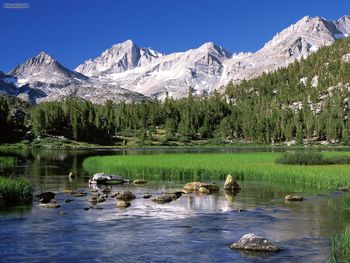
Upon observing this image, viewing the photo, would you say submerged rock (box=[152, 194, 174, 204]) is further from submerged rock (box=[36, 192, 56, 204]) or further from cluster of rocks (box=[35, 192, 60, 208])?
submerged rock (box=[36, 192, 56, 204])

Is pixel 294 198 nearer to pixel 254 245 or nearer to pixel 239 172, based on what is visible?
pixel 254 245

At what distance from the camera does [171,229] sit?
110 ft

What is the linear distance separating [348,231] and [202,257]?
810 centimetres

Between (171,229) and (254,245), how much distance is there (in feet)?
24.4

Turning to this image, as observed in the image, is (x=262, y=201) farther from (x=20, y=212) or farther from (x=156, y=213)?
(x=20, y=212)

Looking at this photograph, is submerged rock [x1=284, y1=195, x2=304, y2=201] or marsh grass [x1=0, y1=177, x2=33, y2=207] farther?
submerged rock [x1=284, y1=195, x2=304, y2=201]

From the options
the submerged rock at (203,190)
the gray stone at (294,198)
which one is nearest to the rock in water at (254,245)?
the gray stone at (294,198)

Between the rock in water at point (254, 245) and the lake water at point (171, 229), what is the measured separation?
57 centimetres

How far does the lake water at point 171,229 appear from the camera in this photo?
26547mm

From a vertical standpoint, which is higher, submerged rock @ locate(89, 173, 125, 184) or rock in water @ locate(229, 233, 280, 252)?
submerged rock @ locate(89, 173, 125, 184)

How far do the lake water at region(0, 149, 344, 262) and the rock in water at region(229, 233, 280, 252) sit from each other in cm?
57

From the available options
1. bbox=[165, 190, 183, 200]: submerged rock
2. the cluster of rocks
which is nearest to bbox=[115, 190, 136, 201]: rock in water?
bbox=[165, 190, 183, 200]: submerged rock

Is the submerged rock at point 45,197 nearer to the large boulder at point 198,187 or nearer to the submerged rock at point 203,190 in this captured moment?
the large boulder at point 198,187

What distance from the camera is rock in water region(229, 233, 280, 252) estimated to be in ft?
89.8
